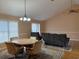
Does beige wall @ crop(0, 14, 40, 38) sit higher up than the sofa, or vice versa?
beige wall @ crop(0, 14, 40, 38)

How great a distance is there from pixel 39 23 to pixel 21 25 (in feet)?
10.1

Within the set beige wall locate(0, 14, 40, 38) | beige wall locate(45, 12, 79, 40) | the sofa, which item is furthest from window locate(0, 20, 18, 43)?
beige wall locate(45, 12, 79, 40)

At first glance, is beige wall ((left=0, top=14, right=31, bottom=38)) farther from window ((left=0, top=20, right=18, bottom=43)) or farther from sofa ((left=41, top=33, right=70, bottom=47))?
sofa ((left=41, top=33, right=70, bottom=47))

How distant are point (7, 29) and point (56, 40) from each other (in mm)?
3462

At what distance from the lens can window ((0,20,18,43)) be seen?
23.9ft

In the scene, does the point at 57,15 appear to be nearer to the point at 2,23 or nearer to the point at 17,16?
the point at 17,16

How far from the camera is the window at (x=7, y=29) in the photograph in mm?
7273

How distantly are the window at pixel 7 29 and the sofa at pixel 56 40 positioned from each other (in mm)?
2312

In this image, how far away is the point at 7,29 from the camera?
7695 mm

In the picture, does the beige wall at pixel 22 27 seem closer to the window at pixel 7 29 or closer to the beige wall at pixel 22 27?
the beige wall at pixel 22 27

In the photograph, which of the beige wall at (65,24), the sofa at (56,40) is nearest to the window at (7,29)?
the sofa at (56,40)

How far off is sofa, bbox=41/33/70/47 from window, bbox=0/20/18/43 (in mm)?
2312

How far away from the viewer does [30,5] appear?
23.5 feet

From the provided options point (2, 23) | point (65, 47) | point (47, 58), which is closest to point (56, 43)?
point (65, 47)
